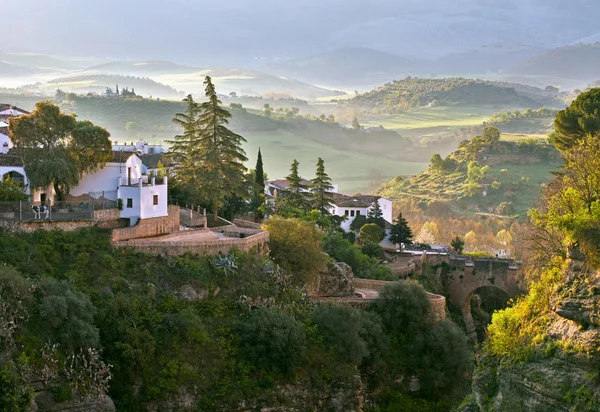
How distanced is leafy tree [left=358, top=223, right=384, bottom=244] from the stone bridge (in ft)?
15.4

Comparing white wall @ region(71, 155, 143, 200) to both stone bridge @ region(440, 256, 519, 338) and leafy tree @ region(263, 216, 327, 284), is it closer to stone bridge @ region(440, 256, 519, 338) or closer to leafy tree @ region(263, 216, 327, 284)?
leafy tree @ region(263, 216, 327, 284)

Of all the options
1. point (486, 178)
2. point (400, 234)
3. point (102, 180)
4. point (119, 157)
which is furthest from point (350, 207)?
point (486, 178)

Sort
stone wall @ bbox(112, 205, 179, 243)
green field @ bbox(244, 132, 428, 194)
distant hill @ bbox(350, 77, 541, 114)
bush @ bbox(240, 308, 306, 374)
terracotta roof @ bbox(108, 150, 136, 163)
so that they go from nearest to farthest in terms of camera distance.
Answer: bush @ bbox(240, 308, 306, 374) → stone wall @ bbox(112, 205, 179, 243) → terracotta roof @ bbox(108, 150, 136, 163) → green field @ bbox(244, 132, 428, 194) → distant hill @ bbox(350, 77, 541, 114)

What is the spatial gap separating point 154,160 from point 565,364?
110ft

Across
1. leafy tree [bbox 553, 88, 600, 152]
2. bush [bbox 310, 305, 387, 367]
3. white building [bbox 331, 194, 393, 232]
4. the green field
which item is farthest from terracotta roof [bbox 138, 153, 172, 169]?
the green field

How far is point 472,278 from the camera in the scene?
186 ft

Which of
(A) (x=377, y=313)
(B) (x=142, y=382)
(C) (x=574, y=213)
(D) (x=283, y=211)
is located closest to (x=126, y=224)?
(B) (x=142, y=382)

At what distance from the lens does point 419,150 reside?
155 metres

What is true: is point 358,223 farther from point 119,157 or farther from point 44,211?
point 44,211

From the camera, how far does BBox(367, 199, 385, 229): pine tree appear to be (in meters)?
61.4

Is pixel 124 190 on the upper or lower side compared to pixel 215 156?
lower

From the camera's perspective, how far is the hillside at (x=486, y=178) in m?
107

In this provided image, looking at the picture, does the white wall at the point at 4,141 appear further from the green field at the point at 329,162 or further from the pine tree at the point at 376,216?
the green field at the point at 329,162

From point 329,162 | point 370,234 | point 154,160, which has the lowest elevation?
point 329,162
